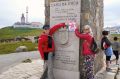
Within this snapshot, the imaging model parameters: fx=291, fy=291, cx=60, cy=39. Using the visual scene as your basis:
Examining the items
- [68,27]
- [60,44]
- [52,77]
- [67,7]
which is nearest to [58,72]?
[52,77]

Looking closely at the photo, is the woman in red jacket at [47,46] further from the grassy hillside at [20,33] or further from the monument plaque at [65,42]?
the grassy hillside at [20,33]

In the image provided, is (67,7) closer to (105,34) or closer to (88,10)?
(88,10)

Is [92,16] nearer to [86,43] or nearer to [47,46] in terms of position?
[86,43]

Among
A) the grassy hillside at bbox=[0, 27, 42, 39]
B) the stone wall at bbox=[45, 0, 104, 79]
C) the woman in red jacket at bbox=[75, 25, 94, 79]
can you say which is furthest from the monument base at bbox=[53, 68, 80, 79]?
the grassy hillside at bbox=[0, 27, 42, 39]

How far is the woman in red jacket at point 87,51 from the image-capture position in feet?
26.3

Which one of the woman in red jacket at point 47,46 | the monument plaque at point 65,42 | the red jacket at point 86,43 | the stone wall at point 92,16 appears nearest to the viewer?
the red jacket at point 86,43

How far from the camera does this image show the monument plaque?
28.7 feet

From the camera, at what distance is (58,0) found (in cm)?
921

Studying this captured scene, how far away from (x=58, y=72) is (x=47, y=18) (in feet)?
6.49

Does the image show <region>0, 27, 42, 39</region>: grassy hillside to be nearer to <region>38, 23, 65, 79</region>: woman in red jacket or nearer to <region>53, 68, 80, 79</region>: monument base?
<region>53, 68, 80, 79</region>: monument base

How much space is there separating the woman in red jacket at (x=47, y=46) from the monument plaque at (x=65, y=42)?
0.72ft

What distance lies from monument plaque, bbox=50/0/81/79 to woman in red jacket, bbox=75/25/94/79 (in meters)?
0.48

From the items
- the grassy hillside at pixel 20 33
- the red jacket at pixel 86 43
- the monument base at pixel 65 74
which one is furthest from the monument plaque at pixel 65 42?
the grassy hillside at pixel 20 33

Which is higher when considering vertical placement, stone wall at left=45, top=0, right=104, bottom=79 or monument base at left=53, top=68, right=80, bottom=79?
stone wall at left=45, top=0, right=104, bottom=79
